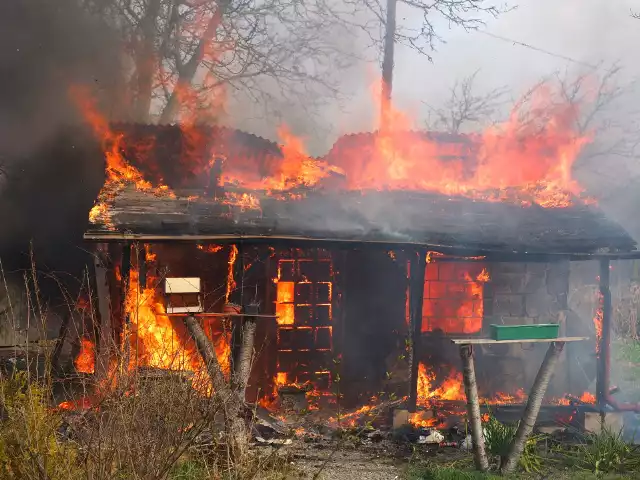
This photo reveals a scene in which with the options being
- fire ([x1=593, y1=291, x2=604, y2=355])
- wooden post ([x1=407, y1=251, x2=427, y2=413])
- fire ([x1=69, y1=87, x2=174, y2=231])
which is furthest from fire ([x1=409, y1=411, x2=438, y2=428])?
fire ([x1=69, y1=87, x2=174, y2=231])

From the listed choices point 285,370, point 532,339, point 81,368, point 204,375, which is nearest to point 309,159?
point 285,370

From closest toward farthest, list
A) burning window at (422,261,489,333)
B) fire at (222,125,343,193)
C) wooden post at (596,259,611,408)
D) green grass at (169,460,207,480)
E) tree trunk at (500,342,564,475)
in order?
1. green grass at (169,460,207,480)
2. tree trunk at (500,342,564,475)
3. wooden post at (596,259,611,408)
4. burning window at (422,261,489,333)
5. fire at (222,125,343,193)

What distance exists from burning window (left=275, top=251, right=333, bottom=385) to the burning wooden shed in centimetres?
2

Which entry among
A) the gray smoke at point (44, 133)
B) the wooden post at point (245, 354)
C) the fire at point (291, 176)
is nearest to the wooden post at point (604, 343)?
the fire at point (291, 176)

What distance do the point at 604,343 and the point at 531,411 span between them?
12.7 ft

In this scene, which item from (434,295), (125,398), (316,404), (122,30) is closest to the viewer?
(125,398)

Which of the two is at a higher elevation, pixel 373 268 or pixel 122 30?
pixel 122 30

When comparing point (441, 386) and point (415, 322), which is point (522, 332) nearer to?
point (415, 322)

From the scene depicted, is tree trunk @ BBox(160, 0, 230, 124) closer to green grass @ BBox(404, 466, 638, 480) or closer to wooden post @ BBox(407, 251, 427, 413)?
wooden post @ BBox(407, 251, 427, 413)

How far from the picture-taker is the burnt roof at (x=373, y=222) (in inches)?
362

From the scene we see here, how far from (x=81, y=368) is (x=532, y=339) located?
8355mm

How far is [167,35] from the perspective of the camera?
19109 millimetres

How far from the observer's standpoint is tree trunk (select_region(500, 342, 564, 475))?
23.4ft

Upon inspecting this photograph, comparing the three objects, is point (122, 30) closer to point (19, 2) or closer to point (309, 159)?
point (19, 2)
